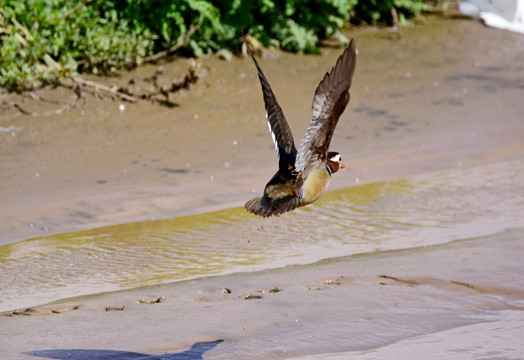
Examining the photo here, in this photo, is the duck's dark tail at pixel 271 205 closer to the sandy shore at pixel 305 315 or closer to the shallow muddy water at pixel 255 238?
the sandy shore at pixel 305 315

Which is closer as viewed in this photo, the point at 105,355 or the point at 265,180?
the point at 105,355

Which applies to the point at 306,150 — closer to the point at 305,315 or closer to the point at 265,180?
the point at 305,315

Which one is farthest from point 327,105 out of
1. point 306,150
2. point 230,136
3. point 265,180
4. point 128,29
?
point 128,29

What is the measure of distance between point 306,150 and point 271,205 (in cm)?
39

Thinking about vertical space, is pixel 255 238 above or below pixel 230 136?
below

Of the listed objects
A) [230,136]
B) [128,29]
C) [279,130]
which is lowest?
[230,136]

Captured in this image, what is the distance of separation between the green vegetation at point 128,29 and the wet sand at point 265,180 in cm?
31

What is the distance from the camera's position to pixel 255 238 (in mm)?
6566

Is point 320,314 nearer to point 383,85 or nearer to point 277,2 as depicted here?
point 383,85

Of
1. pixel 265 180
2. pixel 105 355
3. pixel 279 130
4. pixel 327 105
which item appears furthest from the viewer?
pixel 265 180

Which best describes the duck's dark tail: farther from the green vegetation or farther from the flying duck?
the green vegetation

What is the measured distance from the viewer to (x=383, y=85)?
10.1 metres

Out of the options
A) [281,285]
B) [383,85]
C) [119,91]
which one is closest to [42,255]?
[281,285]

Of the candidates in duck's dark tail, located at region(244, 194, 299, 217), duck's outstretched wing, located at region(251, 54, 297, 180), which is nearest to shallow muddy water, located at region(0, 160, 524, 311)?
duck's dark tail, located at region(244, 194, 299, 217)
